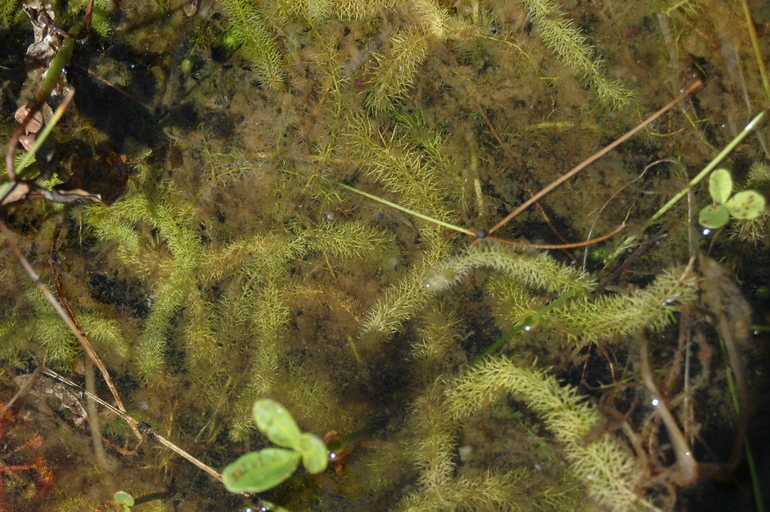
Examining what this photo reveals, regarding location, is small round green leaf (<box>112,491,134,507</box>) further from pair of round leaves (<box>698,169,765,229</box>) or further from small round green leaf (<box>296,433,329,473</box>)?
pair of round leaves (<box>698,169,765,229</box>)

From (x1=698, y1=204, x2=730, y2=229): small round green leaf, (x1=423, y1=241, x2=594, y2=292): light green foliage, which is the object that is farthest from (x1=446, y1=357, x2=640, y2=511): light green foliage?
(x1=698, y1=204, x2=730, y2=229): small round green leaf

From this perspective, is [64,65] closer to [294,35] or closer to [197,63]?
[197,63]

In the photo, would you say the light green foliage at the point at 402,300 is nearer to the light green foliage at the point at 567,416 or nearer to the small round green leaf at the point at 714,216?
the light green foliage at the point at 567,416

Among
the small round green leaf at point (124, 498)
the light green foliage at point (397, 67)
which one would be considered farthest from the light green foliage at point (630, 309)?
the small round green leaf at point (124, 498)

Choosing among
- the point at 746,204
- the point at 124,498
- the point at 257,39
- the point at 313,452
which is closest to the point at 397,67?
the point at 257,39

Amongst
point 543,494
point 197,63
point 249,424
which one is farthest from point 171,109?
point 543,494

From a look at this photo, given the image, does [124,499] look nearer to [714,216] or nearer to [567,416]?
[567,416]
